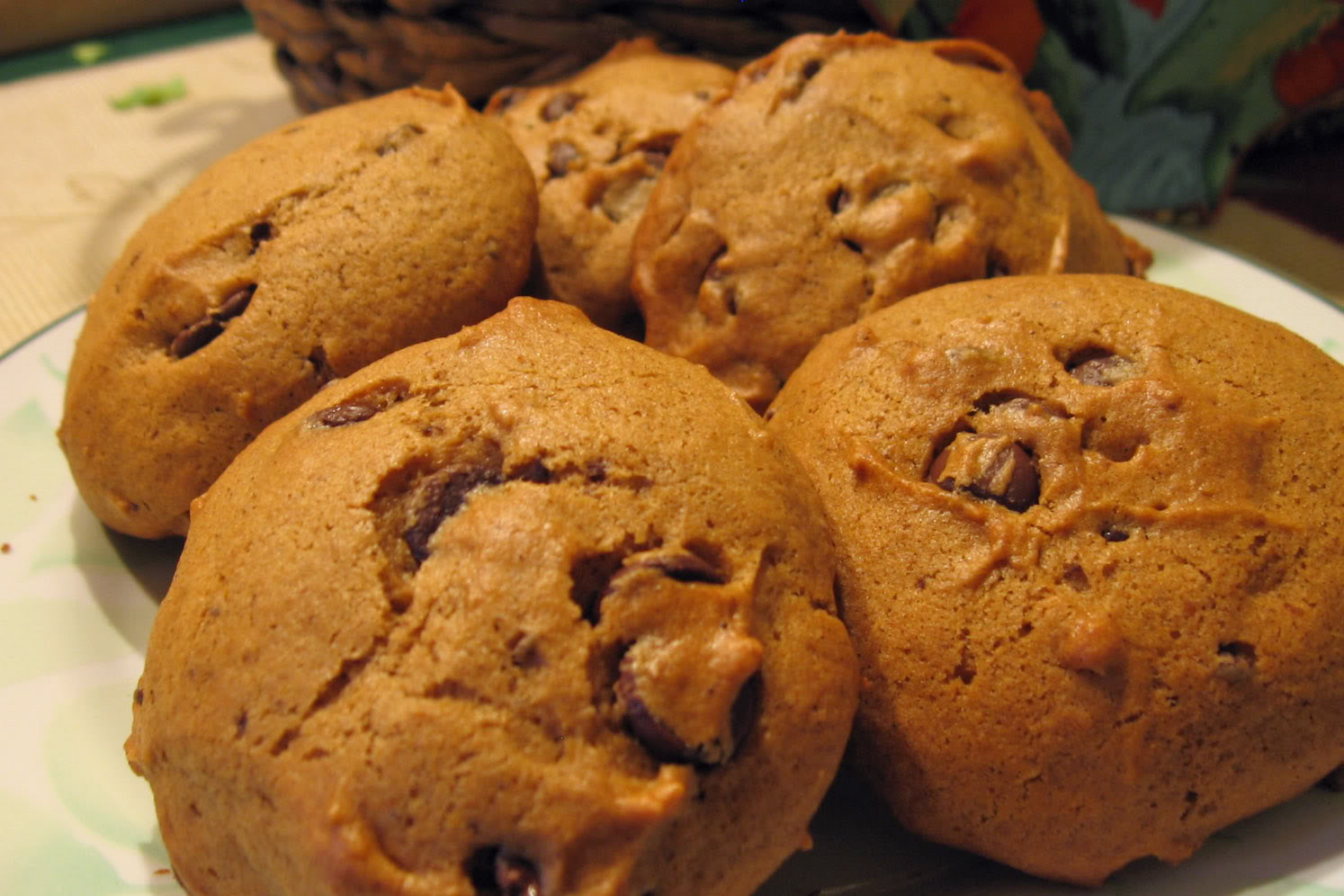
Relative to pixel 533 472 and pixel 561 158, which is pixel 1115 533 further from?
pixel 561 158

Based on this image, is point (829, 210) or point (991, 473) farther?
point (829, 210)

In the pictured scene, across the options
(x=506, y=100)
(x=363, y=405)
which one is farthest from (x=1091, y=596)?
(x=506, y=100)

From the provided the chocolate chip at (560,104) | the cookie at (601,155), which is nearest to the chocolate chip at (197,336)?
the cookie at (601,155)

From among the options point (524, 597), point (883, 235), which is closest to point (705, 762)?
point (524, 597)

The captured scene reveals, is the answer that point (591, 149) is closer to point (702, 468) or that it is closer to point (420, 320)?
point (420, 320)

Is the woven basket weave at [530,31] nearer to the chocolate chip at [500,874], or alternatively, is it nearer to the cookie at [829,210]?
the cookie at [829,210]

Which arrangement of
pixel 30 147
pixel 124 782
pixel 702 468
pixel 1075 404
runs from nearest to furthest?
1. pixel 702 468
2. pixel 1075 404
3. pixel 124 782
4. pixel 30 147
